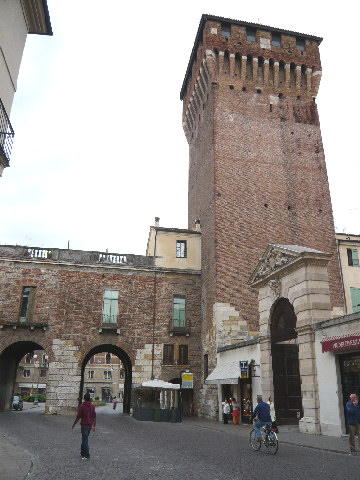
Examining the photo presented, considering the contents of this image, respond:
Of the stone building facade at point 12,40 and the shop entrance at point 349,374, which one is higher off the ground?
the stone building facade at point 12,40

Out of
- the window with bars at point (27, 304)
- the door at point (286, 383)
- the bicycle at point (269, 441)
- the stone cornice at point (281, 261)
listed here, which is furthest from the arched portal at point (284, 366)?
the window with bars at point (27, 304)

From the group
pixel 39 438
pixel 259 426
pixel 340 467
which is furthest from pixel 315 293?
pixel 39 438

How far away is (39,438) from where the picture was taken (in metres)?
14.2

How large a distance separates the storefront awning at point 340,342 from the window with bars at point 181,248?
17097 millimetres

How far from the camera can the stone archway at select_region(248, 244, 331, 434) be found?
Answer: 1575cm

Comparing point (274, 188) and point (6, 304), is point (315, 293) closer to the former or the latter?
point (274, 188)

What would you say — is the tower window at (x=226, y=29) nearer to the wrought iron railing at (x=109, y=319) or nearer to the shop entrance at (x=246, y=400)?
the wrought iron railing at (x=109, y=319)

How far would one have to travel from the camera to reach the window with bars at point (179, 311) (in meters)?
29.6

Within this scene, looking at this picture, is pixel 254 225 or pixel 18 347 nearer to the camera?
pixel 254 225

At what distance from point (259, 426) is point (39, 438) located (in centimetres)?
767

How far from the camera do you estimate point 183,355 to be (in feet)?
94.5

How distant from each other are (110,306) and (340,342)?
18.2 meters

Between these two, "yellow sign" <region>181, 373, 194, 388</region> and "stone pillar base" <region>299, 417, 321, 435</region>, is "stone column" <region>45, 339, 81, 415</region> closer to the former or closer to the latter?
"yellow sign" <region>181, 373, 194, 388</region>

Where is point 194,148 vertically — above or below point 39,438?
above
